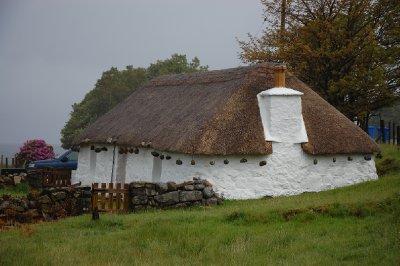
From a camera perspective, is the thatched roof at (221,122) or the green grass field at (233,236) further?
the thatched roof at (221,122)

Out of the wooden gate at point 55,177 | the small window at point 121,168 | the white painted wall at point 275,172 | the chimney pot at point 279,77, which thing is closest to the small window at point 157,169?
the white painted wall at point 275,172

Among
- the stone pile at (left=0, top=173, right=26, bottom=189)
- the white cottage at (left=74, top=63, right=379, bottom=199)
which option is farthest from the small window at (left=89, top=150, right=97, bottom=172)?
the stone pile at (left=0, top=173, right=26, bottom=189)

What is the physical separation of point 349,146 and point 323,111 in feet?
5.70

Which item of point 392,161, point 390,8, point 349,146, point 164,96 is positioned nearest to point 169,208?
point 349,146

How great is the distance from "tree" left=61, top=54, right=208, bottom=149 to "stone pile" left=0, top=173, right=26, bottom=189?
99.8 ft

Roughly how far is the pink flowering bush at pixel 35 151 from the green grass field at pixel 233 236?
64.4 feet

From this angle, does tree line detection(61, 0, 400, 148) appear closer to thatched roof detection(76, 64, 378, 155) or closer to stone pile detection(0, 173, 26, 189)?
thatched roof detection(76, 64, 378, 155)

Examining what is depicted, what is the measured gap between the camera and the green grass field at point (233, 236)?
30.0 ft

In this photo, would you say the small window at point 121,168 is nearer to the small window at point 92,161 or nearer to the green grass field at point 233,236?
the small window at point 92,161

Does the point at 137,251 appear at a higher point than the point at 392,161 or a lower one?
lower

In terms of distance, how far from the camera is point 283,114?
56.8ft

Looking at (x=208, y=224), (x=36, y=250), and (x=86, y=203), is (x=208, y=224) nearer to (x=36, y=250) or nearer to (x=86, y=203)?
(x=36, y=250)

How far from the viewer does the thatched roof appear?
650 inches

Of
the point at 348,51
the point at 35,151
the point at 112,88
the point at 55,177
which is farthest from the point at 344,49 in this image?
the point at 112,88
